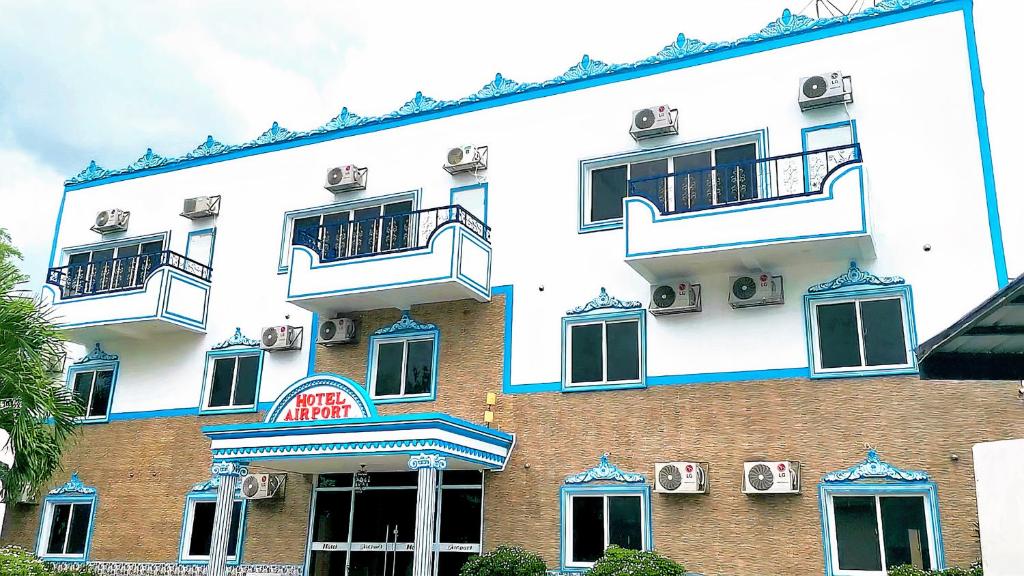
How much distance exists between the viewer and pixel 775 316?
15070 mm

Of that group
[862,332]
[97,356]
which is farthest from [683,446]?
[97,356]

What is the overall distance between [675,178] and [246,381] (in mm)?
9770

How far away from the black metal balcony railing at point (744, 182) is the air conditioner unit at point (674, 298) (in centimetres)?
126

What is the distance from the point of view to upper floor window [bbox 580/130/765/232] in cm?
1594

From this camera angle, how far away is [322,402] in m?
15.2

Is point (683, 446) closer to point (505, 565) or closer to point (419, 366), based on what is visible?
point (505, 565)

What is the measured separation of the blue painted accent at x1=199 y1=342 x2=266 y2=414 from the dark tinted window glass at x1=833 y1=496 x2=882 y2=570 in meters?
11.4

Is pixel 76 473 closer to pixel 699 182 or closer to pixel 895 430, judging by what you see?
pixel 699 182

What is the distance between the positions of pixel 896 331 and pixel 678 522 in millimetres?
4463

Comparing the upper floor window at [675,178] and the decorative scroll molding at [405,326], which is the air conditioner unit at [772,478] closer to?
the upper floor window at [675,178]

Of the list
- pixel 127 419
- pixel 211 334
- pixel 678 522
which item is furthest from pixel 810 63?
pixel 127 419

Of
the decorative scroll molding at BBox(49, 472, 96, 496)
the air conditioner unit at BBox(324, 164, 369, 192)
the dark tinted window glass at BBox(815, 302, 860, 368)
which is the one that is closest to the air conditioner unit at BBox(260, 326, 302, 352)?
the air conditioner unit at BBox(324, 164, 369, 192)

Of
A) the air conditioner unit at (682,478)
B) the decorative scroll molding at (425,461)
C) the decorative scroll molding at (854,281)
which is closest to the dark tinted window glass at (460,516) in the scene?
the decorative scroll molding at (425,461)

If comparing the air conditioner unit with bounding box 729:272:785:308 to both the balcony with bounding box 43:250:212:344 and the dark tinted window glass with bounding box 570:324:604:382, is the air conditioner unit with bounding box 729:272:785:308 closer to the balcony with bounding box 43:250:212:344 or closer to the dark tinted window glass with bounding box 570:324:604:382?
the dark tinted window glass with bounding box 570:324:604:382
